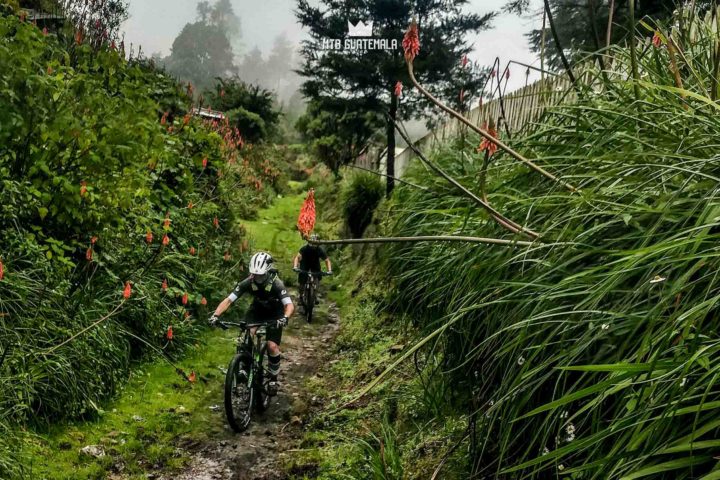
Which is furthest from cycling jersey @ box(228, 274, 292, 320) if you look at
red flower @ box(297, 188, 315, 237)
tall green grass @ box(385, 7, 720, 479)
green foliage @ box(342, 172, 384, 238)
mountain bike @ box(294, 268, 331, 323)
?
green foliage @ box(342, 172, 384, 238)

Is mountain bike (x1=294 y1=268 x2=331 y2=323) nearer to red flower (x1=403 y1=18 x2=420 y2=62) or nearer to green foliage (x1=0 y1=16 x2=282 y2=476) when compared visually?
green foliage (x1=0 y1=16 x2=282 y2=476)

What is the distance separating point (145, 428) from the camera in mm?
5871

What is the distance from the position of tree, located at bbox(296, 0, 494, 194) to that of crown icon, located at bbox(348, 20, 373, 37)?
6.9 inches

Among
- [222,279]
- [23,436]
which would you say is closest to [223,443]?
Answer: [23,436]

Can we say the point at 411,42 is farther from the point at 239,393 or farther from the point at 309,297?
the point at 309,297

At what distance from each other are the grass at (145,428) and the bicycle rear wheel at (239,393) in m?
0.22

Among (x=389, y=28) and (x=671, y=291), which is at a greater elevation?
(x=389, y=28)

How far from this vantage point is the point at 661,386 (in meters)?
1.42

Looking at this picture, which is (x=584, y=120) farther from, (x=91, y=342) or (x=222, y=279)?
(x=222, y=279)

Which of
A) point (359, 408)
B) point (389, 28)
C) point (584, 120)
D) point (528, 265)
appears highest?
point (389, 28)

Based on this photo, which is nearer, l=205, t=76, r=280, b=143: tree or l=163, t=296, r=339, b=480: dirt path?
l=163, t=296, r=339, b=480: dirt path

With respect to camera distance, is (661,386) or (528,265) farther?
(528,265)

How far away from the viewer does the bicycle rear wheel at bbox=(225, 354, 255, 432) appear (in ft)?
20.3

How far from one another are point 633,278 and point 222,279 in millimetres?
8793
